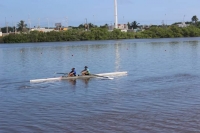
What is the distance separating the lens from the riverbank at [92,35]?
121125mm

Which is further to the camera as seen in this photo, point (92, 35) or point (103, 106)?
point (92, 35)

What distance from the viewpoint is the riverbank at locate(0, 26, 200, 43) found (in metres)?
121

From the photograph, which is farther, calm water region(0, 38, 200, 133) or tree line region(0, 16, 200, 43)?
tree line region(0, 16, 200, 43)

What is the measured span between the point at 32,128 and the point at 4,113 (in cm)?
318

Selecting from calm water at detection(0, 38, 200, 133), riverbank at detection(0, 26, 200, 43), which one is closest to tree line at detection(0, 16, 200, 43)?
riverbank at detection(0, 26, 200, 43)

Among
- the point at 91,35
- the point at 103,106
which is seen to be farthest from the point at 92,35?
the point at 103,106

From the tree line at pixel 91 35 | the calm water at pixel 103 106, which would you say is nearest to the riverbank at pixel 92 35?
the tree line at pixel 91 35

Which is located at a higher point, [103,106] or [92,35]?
[92,35]

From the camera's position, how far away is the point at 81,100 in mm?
19312

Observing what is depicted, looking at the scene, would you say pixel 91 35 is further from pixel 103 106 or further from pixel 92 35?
pixel 103 106

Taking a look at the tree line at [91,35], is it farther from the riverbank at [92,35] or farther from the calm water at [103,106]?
the calm water at [103,106]

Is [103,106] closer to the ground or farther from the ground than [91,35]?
closer to the ground

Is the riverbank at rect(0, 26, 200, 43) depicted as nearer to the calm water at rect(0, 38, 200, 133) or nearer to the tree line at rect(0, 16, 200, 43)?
the tree line at rect(0, 16, 200, 43)

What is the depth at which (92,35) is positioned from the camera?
413 ft
